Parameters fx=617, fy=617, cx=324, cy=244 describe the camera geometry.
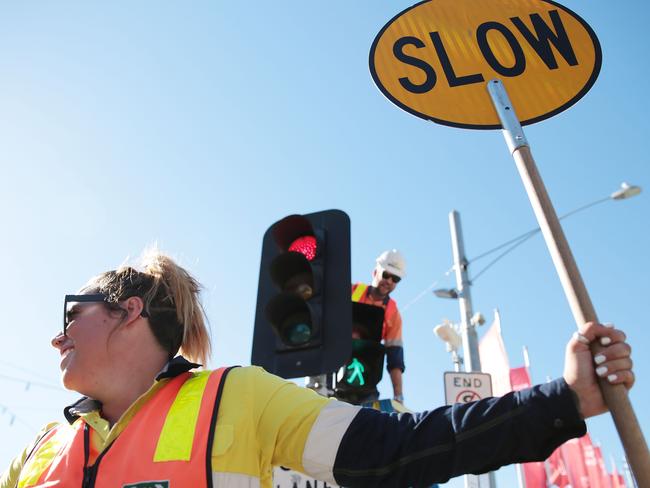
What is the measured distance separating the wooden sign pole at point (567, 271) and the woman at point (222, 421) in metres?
0.04

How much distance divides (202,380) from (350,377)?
284 cm

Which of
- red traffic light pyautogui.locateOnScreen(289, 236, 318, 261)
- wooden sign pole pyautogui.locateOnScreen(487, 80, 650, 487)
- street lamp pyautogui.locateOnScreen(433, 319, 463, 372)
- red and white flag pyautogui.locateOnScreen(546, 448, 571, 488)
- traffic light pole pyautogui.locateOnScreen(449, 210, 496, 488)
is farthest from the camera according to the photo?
red and white flag pyautogui.locateOnScreen(546, 448, 571, 488)

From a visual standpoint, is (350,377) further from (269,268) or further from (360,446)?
(360,446)

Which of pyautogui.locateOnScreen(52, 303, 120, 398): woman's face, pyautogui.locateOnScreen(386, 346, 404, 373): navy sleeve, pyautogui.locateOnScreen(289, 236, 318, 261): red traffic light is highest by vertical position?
pyautogui.locateOnScreen(386, 346, 404, 373): navy sleeve

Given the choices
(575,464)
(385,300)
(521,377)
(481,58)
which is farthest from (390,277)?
(575,464)

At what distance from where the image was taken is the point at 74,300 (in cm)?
240

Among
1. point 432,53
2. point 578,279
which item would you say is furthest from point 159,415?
point 432,53

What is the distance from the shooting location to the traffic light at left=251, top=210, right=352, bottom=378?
373cm

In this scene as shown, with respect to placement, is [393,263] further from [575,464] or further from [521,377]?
[575,464]

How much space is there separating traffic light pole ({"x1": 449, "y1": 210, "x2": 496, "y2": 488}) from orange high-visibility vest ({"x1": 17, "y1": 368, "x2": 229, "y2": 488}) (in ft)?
22.8

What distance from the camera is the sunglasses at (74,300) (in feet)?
7.76

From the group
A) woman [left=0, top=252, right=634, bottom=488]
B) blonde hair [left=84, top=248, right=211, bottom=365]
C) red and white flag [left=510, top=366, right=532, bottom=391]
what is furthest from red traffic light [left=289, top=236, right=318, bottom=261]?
red and white flag [left=510, top=366, right=532, bottom=391]

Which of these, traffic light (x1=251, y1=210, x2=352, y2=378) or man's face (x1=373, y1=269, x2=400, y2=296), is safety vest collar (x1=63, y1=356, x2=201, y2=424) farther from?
man's face (x1=373, y1=269, x2=400, y2=296)

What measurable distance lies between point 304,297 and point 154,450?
2.18 metres
